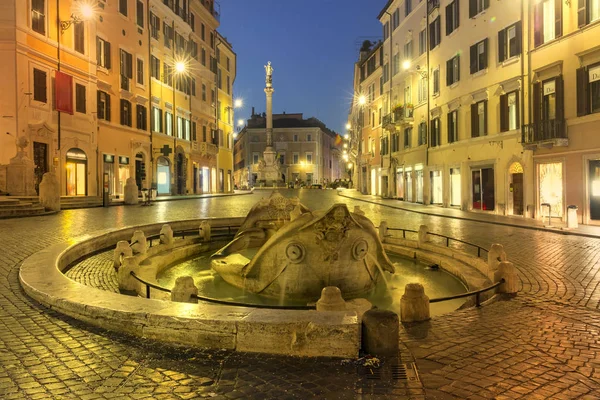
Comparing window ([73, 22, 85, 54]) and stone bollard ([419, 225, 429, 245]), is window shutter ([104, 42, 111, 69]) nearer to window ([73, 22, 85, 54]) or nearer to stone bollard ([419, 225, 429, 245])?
window ([73, 22, 85, 54])

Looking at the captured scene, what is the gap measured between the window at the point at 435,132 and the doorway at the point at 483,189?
17.0 feet

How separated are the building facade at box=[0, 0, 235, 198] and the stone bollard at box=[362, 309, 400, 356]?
25113 mm

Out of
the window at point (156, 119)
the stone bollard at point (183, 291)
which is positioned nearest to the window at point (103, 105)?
the window at point (156, 119)

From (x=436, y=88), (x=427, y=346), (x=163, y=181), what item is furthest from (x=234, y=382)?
(x=163, y=181)

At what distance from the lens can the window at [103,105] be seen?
1225 inches

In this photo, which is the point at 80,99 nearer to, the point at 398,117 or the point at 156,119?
the point at 156,119

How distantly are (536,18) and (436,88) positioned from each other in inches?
424

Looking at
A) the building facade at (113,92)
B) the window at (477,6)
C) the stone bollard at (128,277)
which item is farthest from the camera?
the building facade at (113,92)

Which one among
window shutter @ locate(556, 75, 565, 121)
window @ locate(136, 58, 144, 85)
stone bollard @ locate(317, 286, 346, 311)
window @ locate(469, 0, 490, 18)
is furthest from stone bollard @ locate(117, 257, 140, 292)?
window @ locate(136, 58, 144, 85)

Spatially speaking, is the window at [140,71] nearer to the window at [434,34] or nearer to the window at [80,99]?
the window at [80,99]

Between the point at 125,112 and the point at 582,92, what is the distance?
3014cm

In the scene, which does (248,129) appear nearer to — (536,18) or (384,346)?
(536,18)

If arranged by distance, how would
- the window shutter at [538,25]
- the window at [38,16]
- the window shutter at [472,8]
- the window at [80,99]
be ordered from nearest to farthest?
the window shutter at [538,25], the window at [38,16], the window shutter at [472,8], the window at [80,99]

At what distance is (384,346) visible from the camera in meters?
4.31
